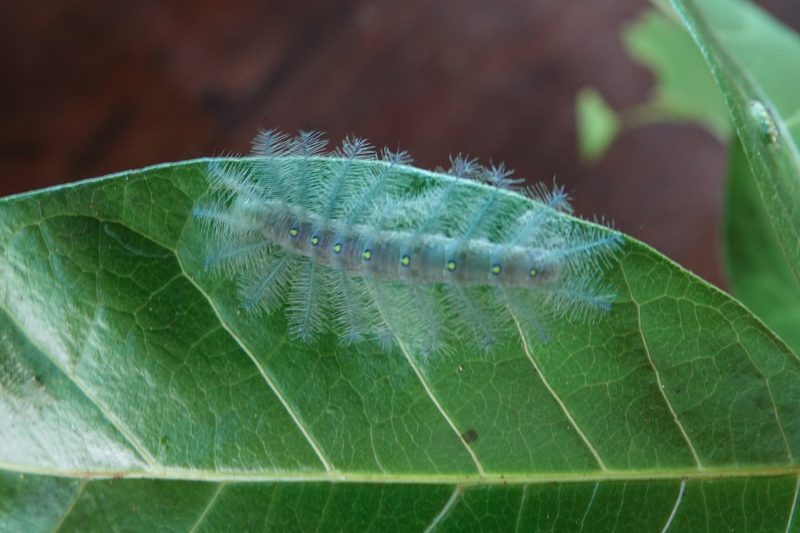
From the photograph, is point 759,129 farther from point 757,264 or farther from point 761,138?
point 757,264

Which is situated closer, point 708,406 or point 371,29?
point 708,406

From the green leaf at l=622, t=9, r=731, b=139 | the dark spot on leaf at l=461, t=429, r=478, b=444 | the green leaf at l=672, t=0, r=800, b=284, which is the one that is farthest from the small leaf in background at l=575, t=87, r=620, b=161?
the dark spot on leaf at l=461, t=429, r=478, b=444

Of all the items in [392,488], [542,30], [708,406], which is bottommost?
[708,406]

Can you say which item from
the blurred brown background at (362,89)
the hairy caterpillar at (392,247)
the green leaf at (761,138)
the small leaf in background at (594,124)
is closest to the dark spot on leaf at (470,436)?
the hairy caterpillar at (392,247)

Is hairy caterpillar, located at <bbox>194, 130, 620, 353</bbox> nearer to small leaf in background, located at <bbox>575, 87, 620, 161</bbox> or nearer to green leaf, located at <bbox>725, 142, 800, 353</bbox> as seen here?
green leaf, located at <bbox>725, 142, 800, 353</bbox>

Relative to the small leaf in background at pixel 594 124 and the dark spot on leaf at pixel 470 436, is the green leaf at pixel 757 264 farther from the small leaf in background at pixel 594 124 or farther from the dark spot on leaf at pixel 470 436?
the small leaf in background at pixel 594 124

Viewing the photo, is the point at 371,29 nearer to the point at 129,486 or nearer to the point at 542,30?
the point at 542,30

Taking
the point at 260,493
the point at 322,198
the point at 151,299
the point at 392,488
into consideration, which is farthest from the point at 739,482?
the point at 151,299
